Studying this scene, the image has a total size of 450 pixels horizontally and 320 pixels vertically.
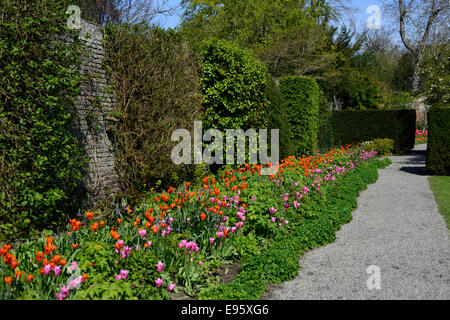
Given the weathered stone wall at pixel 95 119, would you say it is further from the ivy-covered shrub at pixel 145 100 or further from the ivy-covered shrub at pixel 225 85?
the ivy-covered shrub at pixel 225 85

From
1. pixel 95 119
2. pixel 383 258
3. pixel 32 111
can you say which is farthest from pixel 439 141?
pixel 32 111

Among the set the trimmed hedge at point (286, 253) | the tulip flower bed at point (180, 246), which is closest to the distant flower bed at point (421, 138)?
the trimmed hedge at point (286, 253)

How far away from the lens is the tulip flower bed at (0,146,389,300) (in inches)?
110

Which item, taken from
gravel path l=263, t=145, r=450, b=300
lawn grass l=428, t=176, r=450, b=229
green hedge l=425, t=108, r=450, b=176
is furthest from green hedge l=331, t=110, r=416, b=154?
gravel path l=263, t=145, r=450, b=300

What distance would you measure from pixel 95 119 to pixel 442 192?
7.98m

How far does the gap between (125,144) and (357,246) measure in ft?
13.5

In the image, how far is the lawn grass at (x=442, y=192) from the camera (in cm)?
706

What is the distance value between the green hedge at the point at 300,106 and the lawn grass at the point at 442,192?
153 inches

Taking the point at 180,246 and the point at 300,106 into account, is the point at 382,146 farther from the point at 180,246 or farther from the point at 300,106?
the point at 180,246

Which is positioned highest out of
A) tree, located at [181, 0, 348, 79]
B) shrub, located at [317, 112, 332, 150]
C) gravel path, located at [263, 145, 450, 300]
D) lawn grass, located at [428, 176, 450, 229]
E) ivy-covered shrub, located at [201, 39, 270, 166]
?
tree, located at [181, 0, 348, 79]

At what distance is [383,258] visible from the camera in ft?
15.4

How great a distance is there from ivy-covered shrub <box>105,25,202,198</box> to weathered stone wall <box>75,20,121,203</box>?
172 mm

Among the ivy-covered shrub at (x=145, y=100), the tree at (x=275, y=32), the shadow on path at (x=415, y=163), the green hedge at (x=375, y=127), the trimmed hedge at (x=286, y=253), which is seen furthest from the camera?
the tree at (x=275, y=32)

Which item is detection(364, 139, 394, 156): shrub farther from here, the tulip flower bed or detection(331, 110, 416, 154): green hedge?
the tulip flower bed
